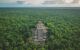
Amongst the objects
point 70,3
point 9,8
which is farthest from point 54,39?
point 9,8

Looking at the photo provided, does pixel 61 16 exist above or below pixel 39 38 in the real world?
above

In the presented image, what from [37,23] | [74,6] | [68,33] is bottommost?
[68,33]

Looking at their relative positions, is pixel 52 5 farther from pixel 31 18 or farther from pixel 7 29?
pixel 7 29
